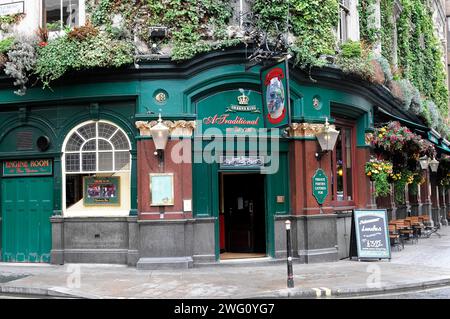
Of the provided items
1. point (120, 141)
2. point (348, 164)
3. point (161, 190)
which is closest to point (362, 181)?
point (348, 164)

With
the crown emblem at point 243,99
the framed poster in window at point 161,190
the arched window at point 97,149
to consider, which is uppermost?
the crown emblem at point 243,99

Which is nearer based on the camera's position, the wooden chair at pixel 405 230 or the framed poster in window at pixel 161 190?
the framed poster in window at pixel 161 190

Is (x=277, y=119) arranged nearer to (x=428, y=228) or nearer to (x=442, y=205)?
(x=428, y=228)

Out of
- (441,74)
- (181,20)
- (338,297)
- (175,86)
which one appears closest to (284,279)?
(338,297)

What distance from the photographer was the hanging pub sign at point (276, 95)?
12195 mm

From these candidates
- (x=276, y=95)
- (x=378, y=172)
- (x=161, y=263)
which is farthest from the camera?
(x=378, y=172)

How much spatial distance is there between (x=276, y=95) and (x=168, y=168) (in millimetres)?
3061

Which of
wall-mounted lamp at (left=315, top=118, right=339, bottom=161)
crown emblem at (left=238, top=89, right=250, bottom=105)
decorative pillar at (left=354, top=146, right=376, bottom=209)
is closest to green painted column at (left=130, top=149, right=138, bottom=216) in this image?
crown emblem at (left=238, top=89, right=250, bottom=105)

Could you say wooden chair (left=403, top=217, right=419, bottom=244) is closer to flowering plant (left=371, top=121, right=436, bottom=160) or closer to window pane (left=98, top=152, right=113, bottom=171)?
flowering plant (left=371, top=121, right=436, bottom=160)

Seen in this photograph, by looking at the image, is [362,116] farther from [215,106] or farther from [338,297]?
[338,297]

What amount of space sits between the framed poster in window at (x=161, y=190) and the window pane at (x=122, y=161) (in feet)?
3.57

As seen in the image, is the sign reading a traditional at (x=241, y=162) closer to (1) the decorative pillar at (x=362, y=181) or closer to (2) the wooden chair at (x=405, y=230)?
(1) the decorative pillar at (x=362, y=181)

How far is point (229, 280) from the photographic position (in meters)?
11.4

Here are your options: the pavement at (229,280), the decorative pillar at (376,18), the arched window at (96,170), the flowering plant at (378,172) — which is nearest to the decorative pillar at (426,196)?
the decorative pillar at (376,18)
